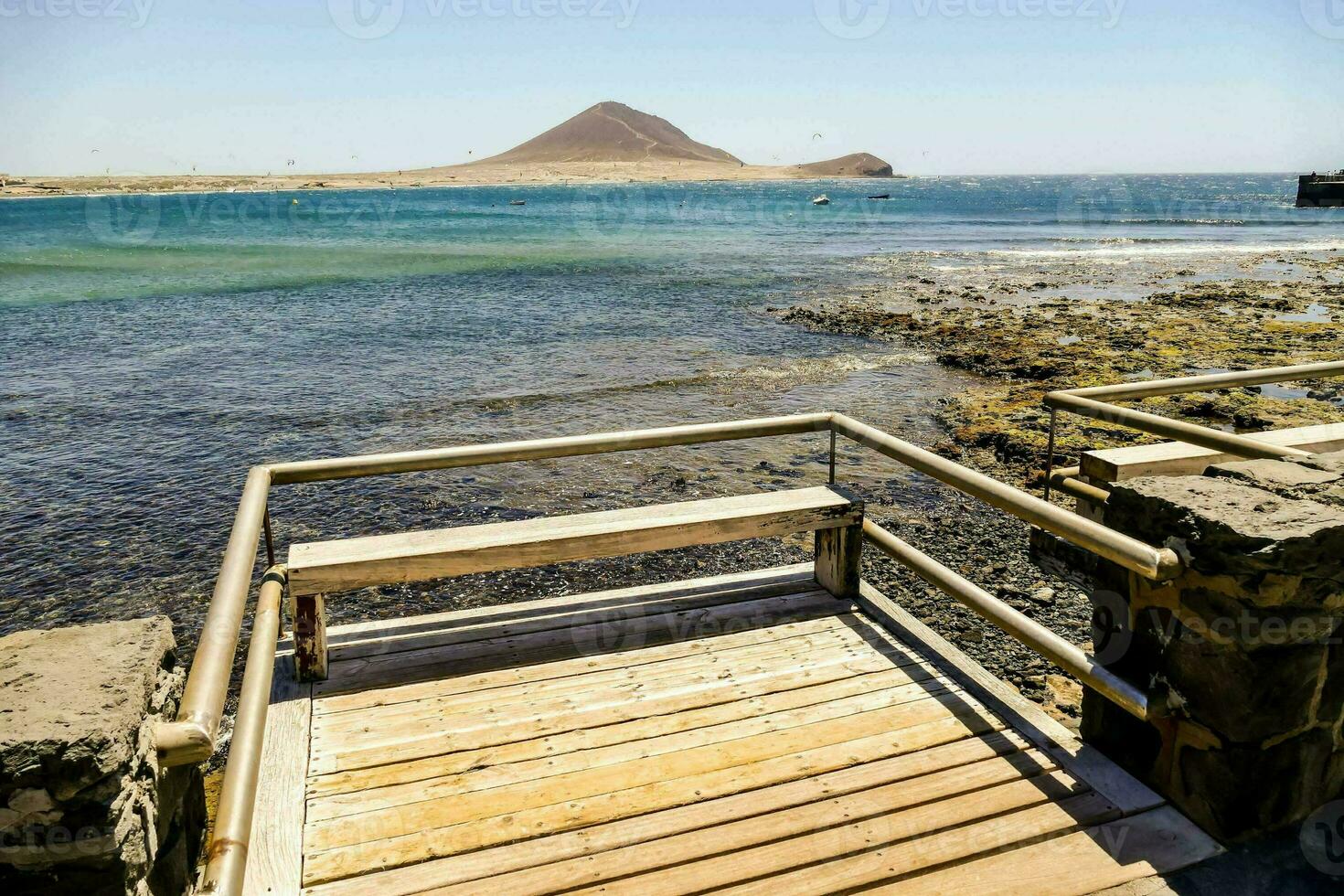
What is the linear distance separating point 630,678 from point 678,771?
32.3 inches

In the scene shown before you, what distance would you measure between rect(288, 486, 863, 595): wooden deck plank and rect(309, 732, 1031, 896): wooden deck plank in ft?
4.75

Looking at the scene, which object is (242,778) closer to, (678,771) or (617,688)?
(678,771)

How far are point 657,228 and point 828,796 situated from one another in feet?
226

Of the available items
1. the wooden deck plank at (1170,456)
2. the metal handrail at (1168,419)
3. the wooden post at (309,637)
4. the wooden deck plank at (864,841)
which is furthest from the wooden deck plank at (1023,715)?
the wooden post at (309,637)

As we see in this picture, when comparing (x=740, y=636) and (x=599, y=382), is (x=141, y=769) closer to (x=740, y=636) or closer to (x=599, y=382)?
(x=740, y=636)

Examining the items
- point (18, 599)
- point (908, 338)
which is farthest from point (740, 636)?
point (908, 338)

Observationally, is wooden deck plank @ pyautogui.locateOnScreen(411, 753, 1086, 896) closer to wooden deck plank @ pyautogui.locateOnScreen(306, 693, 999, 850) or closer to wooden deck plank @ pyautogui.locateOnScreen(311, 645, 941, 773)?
wooden deck plank @ pyautogui.locateOnScreen(306, 693, 999, 850)

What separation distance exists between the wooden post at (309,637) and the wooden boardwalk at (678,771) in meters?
0.07

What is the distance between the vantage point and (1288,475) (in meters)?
3.53

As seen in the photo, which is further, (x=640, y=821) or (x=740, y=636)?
(x=740, y=636)

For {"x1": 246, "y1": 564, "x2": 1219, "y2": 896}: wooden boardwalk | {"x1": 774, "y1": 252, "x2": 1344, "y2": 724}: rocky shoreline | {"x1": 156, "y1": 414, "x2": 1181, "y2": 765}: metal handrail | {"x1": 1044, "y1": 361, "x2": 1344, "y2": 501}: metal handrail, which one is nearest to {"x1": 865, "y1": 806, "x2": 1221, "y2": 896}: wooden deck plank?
{"x1": 246, "y1": 564, "x2": 1219, "y2": 896}: wooden boardwalk

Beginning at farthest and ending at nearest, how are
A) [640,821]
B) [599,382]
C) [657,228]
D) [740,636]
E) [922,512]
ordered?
[657,228] → [599,382] → [922,512] → [740,636] → [640,821]

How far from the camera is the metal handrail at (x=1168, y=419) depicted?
13.6 ft

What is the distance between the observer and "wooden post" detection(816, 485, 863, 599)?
5324 millimetres
